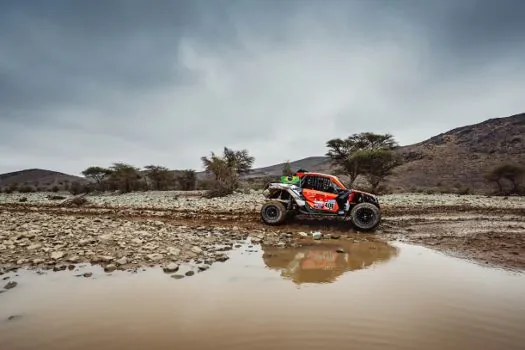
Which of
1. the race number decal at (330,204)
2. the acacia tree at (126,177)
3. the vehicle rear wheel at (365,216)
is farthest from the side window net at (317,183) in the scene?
the acacia tree at (126,177)

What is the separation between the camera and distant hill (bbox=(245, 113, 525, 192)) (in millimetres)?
56844

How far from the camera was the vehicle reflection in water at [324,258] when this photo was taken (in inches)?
245

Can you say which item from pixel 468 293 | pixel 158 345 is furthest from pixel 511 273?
pixel 158 345

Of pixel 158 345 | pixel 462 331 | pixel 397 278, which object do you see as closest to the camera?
pixel 158 345

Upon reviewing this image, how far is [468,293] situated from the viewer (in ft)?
16.7

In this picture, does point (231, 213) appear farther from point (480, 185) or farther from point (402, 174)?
point (402, 174)

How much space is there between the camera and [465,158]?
220 ft

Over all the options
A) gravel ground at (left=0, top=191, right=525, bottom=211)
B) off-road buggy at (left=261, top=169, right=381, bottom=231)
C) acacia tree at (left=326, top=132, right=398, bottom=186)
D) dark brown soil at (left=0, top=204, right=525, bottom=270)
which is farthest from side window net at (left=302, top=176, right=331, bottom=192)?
acacia tree at (left=326, top=132, right=398, bottom=186)

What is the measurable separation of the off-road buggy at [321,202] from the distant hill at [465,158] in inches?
1594

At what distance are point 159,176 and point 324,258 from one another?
37.9 meters

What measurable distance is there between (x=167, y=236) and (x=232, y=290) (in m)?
4.40

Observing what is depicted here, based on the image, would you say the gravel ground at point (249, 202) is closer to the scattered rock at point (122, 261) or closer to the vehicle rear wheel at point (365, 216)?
the vehicle rear wheel at point (365, 216)

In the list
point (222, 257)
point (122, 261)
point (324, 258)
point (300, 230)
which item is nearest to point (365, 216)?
point (300, 230)

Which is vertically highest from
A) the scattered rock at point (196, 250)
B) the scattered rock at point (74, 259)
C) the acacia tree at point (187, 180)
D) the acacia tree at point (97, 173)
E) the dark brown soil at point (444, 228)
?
the acacia tree at point (97, 173)
